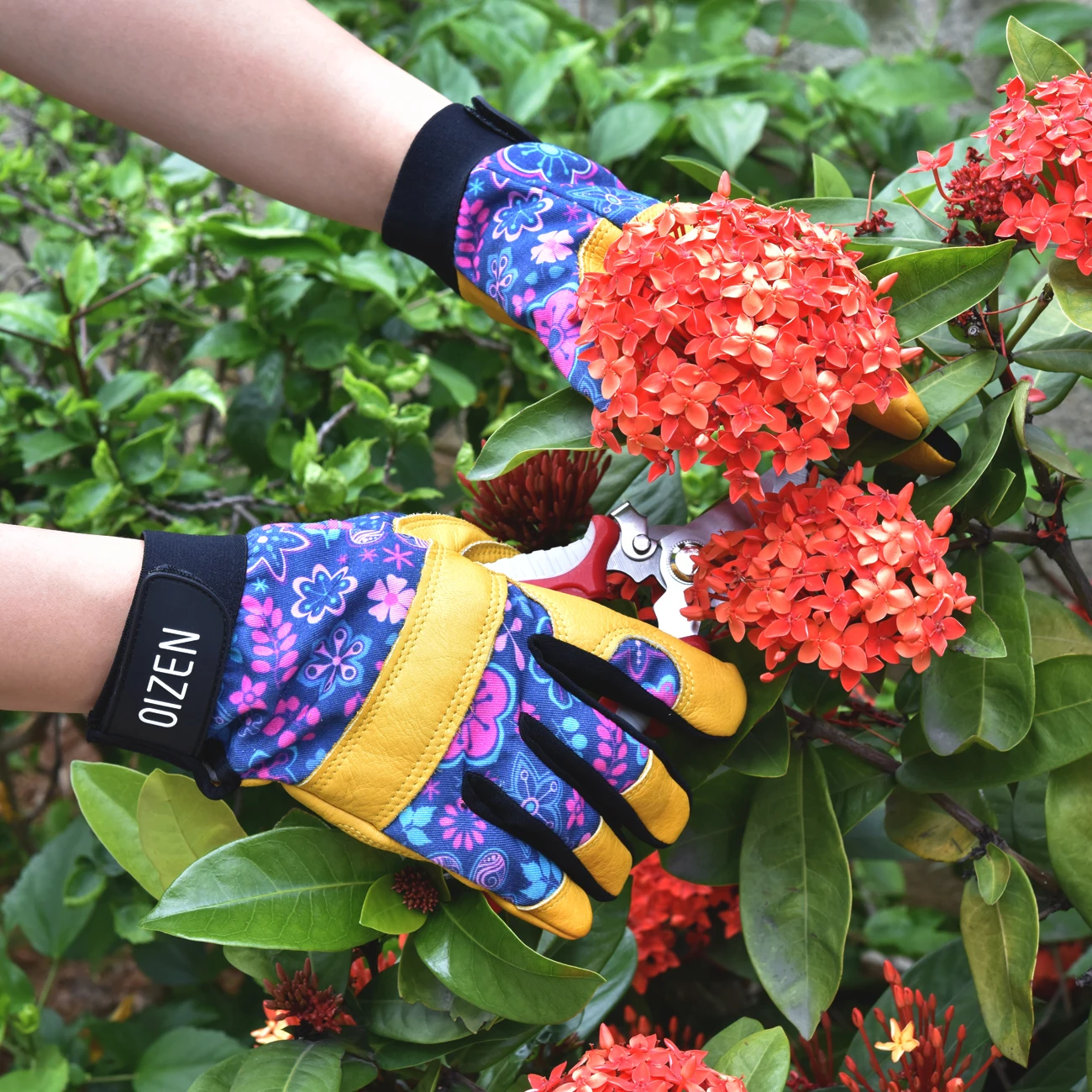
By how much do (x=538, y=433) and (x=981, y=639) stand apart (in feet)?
1.30

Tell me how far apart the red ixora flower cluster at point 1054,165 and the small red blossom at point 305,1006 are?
850mm

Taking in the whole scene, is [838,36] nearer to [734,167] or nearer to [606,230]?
[734,167]

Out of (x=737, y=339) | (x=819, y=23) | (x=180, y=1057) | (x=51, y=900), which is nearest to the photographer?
(x=737, y=339)

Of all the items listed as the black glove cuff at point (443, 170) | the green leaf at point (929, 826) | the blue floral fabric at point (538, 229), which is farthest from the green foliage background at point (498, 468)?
the black glove cuff at point (443, 170)

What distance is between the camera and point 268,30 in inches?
43.6

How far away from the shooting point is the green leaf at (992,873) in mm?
896

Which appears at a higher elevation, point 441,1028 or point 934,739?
point 934,739

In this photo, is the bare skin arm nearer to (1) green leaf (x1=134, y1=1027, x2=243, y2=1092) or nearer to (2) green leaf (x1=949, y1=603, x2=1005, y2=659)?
(2) green leaf (x1=949, y1=603, x2=1005, y2=659)

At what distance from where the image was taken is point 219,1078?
90 cm

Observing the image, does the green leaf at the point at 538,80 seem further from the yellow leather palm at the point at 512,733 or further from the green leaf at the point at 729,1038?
the green leaf at the point at 729,1038

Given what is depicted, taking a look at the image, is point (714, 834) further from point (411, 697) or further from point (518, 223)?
point (518, 223)

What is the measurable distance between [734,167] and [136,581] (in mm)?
1318

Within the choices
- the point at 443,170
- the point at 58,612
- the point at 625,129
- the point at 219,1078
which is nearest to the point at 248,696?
the point at 58,612

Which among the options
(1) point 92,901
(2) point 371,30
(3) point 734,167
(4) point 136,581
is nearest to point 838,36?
(3) point 734,167
